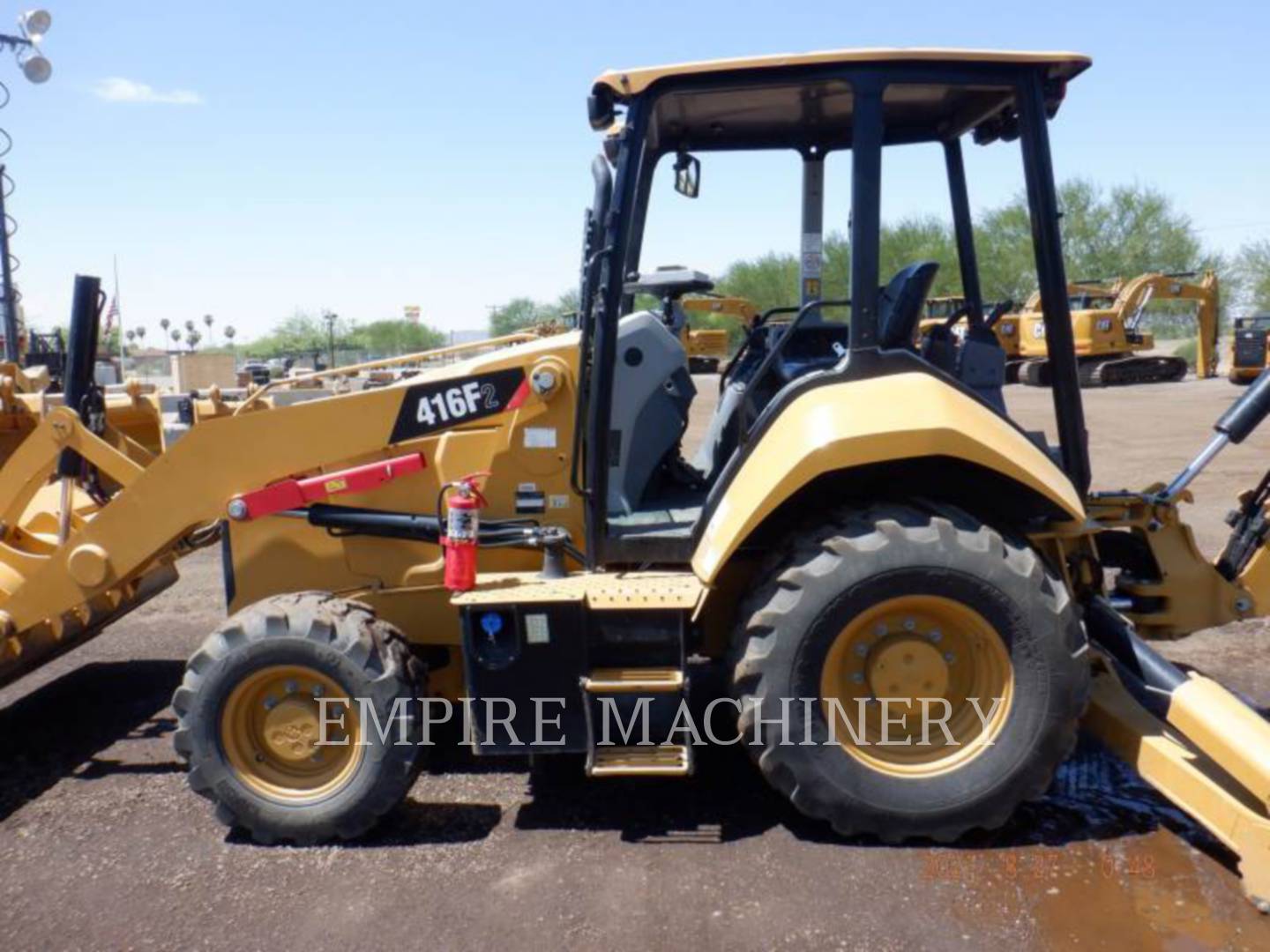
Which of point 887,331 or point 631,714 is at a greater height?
point 887,331

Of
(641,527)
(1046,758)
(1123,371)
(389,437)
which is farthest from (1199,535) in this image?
(1123,371)

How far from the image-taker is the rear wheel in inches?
138

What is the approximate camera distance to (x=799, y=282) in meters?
4.54

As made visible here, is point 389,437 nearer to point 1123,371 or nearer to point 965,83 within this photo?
point 965,83

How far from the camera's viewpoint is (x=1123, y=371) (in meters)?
25.6

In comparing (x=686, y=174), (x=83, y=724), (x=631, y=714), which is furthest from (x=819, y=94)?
(x=83, y=724)

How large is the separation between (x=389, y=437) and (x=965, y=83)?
259 cm

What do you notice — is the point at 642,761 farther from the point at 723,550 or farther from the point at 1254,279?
the point at 1254,279

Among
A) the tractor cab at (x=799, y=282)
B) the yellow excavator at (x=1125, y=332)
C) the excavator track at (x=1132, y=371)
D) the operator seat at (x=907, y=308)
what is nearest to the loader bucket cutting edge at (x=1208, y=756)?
the tractor cab at (x=799, y=282)

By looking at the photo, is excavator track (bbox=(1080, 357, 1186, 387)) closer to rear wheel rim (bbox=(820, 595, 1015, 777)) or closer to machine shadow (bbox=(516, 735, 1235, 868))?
machine shadow (bbox=(516, 735, 1235, 868))

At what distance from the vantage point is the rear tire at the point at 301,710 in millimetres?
3711

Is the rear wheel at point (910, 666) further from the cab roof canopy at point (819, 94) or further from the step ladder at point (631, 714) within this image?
the cab roof canopy at point (819, 94)

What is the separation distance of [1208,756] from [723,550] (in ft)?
5.77

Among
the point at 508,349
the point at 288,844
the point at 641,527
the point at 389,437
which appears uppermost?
the point at 508,349
